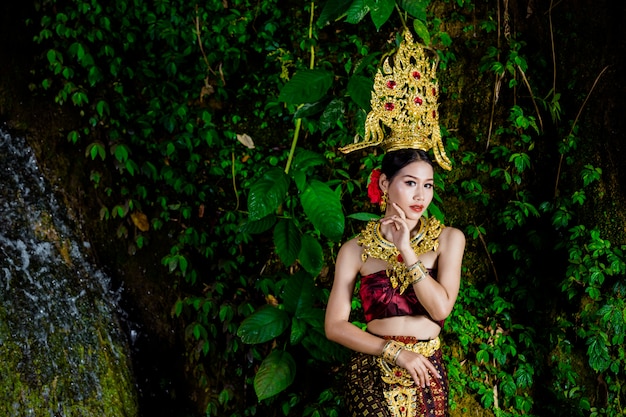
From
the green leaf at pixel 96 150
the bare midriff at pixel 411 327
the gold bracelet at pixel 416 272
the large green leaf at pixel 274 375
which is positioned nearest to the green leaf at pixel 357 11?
the gold bracelet at pixel 416 272

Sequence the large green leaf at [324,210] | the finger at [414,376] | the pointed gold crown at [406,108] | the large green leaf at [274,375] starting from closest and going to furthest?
the finger at [414,376]
the pointed gold crown at [406,108]
the large green leaf at [324,210]
the large green leaf at [274,375]

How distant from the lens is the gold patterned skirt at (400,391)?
2.31 m

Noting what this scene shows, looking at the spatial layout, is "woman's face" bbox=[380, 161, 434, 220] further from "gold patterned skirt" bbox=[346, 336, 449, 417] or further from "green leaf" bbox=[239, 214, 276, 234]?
"green leaf" bbox=[239, 214, 276, 234]

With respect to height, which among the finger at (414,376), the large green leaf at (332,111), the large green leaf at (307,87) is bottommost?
the finger at (414,376)

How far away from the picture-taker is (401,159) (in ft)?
7.78

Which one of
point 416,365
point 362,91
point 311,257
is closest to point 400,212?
point 416,365

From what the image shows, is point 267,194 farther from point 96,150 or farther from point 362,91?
point 96,150

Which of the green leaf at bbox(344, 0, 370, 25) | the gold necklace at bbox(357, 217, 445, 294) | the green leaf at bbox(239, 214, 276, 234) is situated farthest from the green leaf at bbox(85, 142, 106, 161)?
the gold necklace at bbox(357, 217, 445, 294)

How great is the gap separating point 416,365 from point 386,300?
0.88 ft

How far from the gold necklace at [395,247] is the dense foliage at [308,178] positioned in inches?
28.0

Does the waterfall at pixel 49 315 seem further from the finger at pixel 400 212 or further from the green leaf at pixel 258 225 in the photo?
the finger at pixel 400 212

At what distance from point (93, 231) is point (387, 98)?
6.90 ft

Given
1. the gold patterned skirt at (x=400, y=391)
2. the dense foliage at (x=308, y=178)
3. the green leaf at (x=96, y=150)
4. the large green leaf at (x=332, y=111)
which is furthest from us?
the green leaf at (x=96, y=150)

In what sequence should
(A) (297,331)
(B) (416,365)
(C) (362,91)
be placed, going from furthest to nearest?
(A) (297,331) < (C) (362,91) < (B) (416,365)
